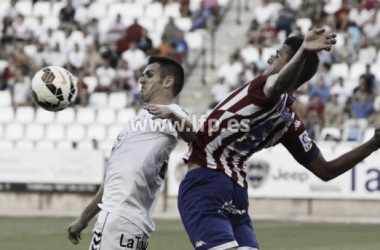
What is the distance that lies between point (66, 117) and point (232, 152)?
59.3 feet

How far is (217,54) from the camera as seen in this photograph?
1045 inches

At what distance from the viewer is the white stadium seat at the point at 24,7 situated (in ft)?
99.1

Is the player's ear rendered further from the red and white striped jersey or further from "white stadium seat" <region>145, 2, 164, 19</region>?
"white stadium seat" <region>145, 2, 164, 19</region>

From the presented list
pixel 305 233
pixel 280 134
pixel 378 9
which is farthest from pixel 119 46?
pixel 280 134

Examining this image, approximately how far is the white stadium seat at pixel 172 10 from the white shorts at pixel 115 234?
2093 cm

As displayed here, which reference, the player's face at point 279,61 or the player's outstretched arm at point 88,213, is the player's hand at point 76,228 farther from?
the player's face at point 279,61

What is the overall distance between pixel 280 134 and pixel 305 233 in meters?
10.3

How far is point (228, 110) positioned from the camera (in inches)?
285

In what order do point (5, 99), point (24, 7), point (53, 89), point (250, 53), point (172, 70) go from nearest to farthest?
point (172, 70) → point (53, 89) → point (250, 53) → point (5, 99) → point (24, 7)

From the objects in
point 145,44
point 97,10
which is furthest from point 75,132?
point 97,10

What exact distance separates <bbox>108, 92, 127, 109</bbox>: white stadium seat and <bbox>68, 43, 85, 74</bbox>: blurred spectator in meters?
1.66

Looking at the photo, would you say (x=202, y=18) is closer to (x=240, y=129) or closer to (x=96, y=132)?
(x=96, y=132)

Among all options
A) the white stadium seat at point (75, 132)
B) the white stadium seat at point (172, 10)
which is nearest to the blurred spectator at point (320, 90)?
the white stadium seat at point (75, 132)

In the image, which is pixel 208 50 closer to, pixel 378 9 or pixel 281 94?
pixel 378 9
